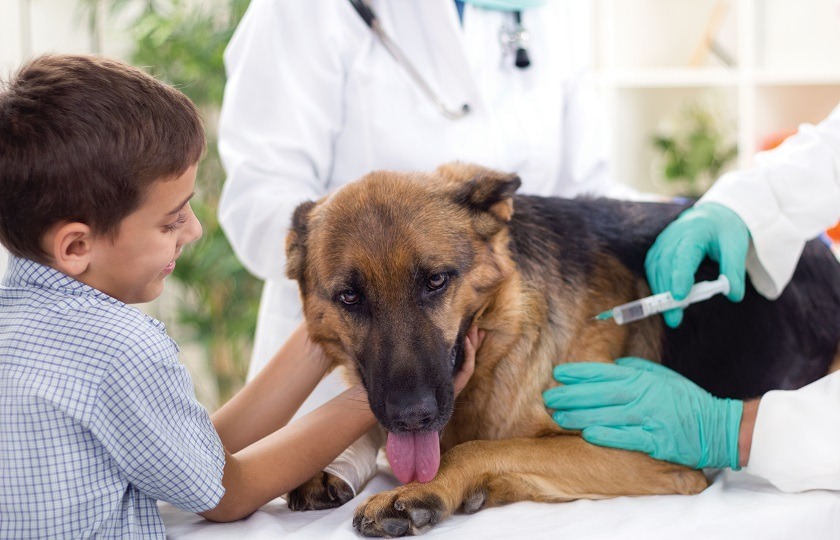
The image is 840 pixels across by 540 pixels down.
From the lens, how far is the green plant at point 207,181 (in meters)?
3.18

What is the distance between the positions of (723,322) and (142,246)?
43.0 inches

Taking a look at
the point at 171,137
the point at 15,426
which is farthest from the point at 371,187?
the point at 15,426

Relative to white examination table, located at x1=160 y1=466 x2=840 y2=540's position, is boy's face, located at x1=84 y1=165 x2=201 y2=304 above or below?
above

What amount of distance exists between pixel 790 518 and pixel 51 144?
1150 millimetres

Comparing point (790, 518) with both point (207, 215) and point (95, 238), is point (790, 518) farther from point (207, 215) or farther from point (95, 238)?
point (207, 215)

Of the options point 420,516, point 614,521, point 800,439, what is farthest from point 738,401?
point 420,516

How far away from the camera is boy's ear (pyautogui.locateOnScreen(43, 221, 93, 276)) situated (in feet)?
3.72

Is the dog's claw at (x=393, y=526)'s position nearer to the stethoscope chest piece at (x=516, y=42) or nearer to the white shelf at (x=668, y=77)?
the stethoscope chest piece at (x=516, y=42)

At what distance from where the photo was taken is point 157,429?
1.11 metres

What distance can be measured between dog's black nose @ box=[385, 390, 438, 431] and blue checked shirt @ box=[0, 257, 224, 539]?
27cm

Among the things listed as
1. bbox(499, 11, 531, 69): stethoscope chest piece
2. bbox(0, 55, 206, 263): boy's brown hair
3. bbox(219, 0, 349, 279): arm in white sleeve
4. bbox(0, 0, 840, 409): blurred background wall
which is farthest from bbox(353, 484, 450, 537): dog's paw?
Answer: bbox(0, 0, 840, 409): blurred background wall

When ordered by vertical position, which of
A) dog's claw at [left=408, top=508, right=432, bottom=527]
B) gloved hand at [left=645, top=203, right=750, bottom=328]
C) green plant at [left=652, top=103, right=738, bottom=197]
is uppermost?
gloved hand at [left=645, top=203, right=750, bottom=328]

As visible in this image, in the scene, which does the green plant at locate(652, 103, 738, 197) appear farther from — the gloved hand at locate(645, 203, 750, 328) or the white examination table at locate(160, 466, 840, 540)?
the white examination table at locate(160, 466, 840, 540)

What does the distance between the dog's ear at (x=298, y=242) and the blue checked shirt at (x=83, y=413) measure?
0.38 meters
